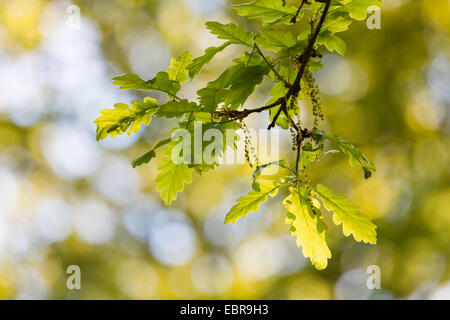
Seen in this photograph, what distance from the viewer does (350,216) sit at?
1370 millimetres

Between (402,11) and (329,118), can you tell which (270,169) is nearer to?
(329,118)

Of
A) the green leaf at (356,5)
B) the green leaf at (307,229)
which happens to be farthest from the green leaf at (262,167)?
the green leaf at (356,5)

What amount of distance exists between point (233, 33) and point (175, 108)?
0.89 ft

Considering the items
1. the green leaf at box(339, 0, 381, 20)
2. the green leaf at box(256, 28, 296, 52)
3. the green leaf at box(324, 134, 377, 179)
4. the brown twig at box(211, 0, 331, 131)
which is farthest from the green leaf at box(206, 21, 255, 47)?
the green leaf at box(324, 134, 377, 179)

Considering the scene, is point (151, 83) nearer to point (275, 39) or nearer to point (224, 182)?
point (275, 39)

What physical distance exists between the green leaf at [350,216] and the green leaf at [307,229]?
65mm

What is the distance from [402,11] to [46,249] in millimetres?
6351

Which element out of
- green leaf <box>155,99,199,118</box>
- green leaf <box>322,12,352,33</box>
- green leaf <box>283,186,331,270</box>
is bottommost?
green leaf <box>283,186,331,270</box>

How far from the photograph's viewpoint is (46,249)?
6961 millimetres

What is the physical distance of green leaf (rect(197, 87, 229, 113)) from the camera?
3.80 feet

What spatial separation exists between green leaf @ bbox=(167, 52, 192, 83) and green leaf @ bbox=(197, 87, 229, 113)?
27cm

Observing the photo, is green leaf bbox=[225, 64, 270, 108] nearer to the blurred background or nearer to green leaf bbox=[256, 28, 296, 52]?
green leaf bbox=[256, 28, 296, 52]

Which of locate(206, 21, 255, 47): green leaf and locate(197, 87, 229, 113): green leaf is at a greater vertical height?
locate(206, 21, 255, 47): green leaf
